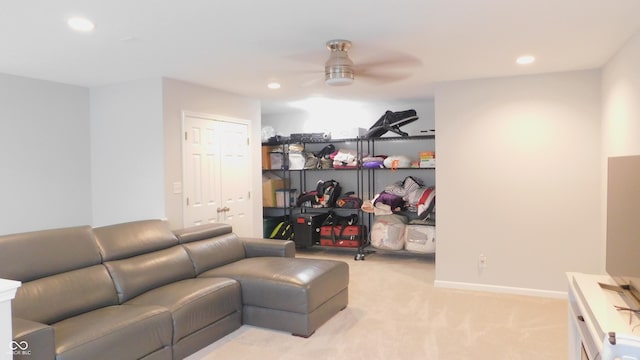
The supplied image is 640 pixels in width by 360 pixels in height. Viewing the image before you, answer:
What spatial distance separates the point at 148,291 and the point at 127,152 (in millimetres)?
1852

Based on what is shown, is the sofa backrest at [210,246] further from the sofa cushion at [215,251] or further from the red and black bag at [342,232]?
the red and black bag at [342,232]

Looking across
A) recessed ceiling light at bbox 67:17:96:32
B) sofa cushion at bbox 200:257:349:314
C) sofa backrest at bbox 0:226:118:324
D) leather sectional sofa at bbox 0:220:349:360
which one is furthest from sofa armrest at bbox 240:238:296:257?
recessed ceiling light at bbox 67:17:96:32

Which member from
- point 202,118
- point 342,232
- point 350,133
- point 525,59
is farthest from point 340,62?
point 342,232

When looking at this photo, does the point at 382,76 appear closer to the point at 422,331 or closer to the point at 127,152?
the point at 422,331

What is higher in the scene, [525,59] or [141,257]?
[525,59]

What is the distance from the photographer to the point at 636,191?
2090 mm

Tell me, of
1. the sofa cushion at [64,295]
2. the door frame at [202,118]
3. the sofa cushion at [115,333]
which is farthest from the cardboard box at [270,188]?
the sofa cushion at [115,333]

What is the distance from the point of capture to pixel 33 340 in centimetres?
202

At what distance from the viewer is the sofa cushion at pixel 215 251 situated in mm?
3773

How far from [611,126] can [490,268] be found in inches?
69.6

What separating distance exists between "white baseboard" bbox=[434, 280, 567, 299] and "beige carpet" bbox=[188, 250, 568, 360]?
0.29 ft

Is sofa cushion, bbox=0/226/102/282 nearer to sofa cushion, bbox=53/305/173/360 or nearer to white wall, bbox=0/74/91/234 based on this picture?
sofa cushion, bbox=53/305/173/360

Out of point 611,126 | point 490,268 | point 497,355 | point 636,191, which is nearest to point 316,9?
point 636,191

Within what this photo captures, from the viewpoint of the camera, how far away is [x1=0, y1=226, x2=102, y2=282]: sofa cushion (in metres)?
2.63
